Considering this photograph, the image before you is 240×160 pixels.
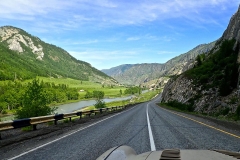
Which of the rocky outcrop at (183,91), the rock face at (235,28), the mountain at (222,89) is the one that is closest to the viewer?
the mountain at (222,89)

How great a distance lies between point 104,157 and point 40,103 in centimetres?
2548

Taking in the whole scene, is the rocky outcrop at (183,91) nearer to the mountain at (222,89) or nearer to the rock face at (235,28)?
the mountain at (222,89)

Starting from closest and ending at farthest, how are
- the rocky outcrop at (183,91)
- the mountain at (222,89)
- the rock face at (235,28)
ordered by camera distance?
the mountain at (222,89) < the rocky outcrop at (183,91) < the rock face at (235,28)

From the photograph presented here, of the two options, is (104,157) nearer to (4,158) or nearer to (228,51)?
(4,158)

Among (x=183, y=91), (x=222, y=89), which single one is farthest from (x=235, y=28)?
(x=222, y=89)

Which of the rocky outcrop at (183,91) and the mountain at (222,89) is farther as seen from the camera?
the rocky outcrop at (183,91)

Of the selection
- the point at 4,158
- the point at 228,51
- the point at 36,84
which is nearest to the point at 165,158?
the point at 4,158

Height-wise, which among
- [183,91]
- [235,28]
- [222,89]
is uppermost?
[235,28]

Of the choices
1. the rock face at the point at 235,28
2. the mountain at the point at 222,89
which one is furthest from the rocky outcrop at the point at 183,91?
the rock face at the point at 235,28

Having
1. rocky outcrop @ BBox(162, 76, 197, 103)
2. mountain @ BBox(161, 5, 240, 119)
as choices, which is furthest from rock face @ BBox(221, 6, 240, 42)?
rocky outcrop @ BBox(162, 76, 197, 103)

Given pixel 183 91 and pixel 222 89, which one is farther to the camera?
pixel 183 91

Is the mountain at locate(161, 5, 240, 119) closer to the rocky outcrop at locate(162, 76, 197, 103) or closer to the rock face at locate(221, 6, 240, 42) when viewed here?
the rocky outcrop at locate(162, 76, 197, 103)

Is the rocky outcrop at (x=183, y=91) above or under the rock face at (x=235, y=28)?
under

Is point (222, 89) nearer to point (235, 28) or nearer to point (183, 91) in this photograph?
point (183, 91)
